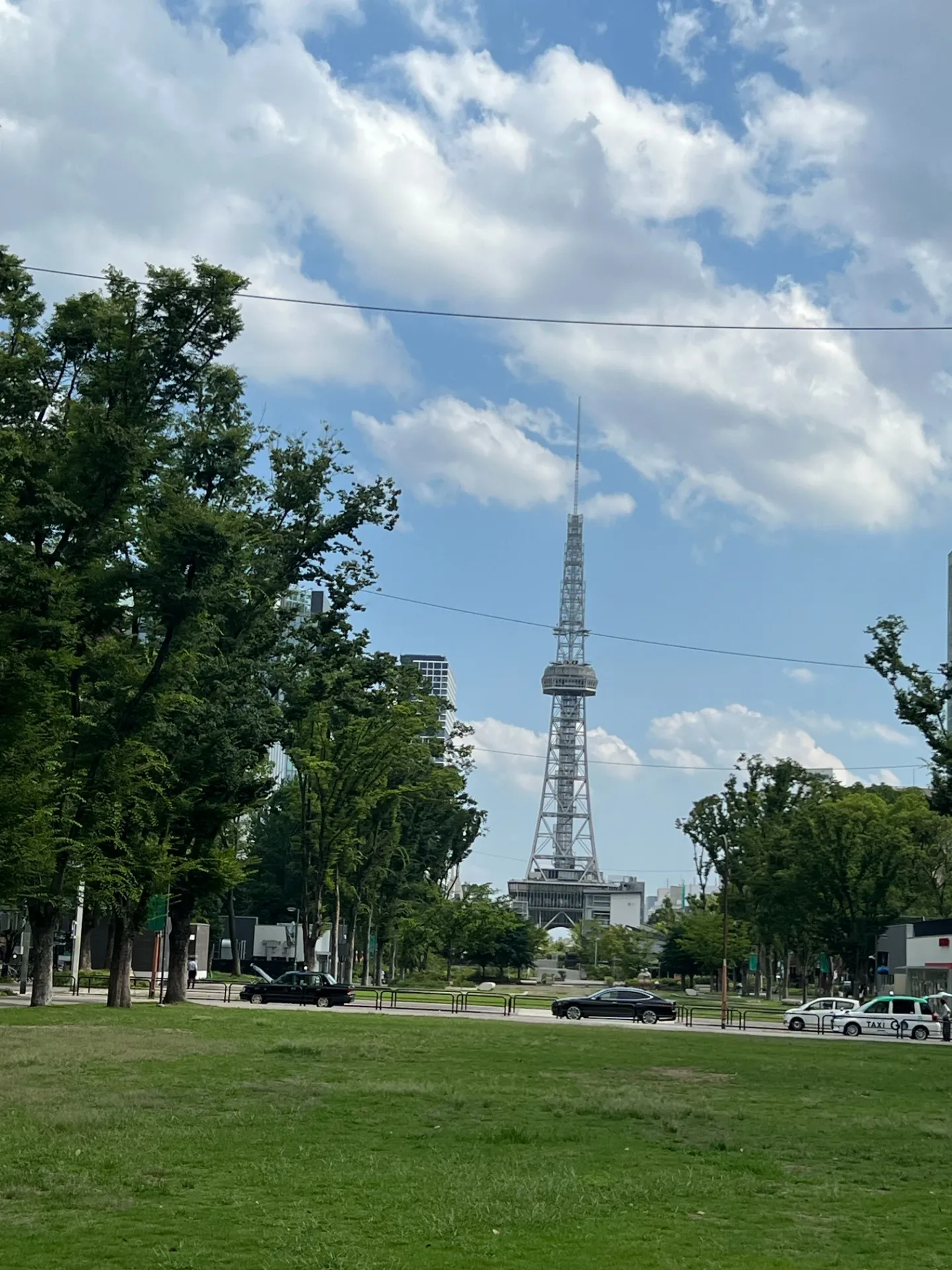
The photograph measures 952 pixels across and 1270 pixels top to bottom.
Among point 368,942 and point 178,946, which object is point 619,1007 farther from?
point 368,942

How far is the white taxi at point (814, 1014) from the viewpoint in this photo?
1818 inches

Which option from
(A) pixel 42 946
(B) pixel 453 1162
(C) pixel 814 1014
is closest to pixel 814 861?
(C) pixel 814 1014

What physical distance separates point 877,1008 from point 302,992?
66.4 feet

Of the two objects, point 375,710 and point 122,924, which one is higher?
point 375,710

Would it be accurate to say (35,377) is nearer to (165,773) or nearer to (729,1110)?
(165,773)

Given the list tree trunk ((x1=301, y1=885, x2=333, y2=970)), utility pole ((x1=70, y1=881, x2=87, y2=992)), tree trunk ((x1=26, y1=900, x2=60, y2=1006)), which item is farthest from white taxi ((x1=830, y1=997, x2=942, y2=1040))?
tree trunk ((x1=26, y1=900, x2=60, y2=1006))

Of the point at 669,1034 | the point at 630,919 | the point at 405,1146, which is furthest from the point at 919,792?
the point at 630,919

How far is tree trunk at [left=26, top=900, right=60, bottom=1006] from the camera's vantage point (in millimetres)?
37156

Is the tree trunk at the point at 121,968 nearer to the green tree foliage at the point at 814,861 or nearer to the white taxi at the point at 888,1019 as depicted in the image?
the white taxi at the point at 888,1019

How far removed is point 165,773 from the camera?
39.6 metres

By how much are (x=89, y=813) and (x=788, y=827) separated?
153 ft

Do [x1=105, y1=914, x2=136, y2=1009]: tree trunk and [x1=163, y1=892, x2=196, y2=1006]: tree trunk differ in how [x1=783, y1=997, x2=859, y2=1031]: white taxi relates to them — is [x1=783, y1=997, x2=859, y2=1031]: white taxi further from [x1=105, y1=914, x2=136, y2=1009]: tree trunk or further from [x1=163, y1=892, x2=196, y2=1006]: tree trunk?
[x1=105, y1=914, x2=136, y2=1009]: tree trunk

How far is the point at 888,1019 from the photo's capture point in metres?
45.1

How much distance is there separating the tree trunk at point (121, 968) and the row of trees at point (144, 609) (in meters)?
0.08
